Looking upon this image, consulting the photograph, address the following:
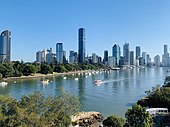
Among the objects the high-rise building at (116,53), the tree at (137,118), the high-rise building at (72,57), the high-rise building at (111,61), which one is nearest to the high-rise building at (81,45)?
the high-rise building at (72,57)

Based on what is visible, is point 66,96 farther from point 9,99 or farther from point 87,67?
point 87,67

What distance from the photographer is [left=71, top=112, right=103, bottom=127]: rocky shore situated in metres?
17.6

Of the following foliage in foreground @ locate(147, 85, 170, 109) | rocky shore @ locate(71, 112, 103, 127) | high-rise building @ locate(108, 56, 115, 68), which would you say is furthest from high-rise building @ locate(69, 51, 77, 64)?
rocky shore @ locate(71, 112, 103, 127)

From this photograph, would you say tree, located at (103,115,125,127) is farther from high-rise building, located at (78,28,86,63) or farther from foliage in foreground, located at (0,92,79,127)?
high-rise building, located at (78,28,86,63)

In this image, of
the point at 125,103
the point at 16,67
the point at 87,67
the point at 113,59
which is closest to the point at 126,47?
the point at 113,59

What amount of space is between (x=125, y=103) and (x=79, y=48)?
11997cm

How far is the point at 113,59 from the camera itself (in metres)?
162

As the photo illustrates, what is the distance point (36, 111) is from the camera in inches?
463

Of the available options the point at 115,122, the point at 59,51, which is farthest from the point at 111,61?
the point at 115,122

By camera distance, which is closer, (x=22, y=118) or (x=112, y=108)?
(x=22, y=118)

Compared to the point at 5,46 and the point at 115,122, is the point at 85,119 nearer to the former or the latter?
the point at 115,122

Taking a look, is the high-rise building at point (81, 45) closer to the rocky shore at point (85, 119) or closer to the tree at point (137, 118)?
the rocky shore at point (85, 119)

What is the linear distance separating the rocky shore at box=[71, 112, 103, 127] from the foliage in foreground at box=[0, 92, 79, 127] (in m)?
3.25

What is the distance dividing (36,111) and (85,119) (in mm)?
7609
